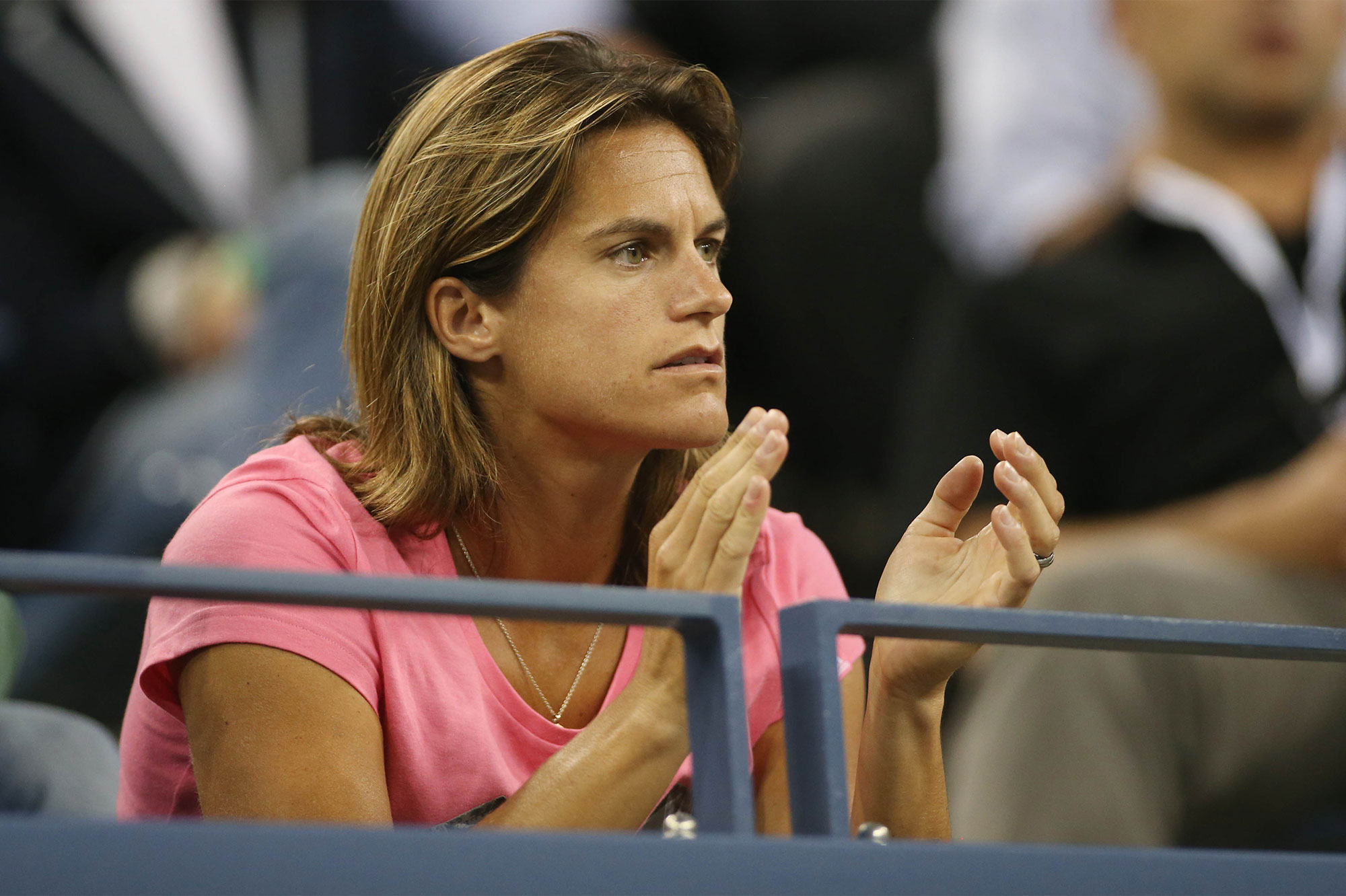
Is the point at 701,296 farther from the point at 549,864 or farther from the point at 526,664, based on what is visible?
the point at 549,864

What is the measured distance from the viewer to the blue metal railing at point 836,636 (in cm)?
55

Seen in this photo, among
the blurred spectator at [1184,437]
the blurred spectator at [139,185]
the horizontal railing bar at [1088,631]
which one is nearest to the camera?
the horizontal railing bar at [1088,631]

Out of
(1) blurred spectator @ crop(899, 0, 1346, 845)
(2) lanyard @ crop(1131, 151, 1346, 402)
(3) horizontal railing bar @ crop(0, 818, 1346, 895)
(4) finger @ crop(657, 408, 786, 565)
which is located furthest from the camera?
(2) lanyard @ crop(1131, 151, 1346, 402)

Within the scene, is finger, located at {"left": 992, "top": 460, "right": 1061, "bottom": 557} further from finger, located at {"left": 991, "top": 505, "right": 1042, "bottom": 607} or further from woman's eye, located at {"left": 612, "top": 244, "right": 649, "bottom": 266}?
woman's eye, located at {"left": 612, "top": 244, "right": 649, "bottom": 266}

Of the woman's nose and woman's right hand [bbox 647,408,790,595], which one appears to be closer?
woman's right hand [bbox 647,408,790,595]

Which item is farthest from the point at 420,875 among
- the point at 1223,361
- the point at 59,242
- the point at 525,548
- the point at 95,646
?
the point at 59,242

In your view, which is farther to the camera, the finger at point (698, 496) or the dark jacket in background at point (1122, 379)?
the dark jacket in background at point (1122, 379)

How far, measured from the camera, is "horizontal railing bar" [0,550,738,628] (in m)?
0.49

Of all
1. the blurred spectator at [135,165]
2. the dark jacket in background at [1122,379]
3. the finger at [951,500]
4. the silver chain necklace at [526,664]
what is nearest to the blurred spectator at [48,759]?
the silver chain necklace at [526,664]

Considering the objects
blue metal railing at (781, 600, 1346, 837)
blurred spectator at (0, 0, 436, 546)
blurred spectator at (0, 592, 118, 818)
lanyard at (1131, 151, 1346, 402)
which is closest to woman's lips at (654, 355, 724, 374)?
blue metal railing at (781, 600, 1346, 837)

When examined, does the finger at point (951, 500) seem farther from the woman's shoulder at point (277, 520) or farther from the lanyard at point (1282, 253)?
the lanyard at point (1282, 253)

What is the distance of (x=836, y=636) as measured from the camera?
21.7 inches

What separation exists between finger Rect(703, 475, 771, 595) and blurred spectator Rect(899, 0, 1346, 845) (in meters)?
0.68

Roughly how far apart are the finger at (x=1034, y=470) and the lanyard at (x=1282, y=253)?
0.94m
